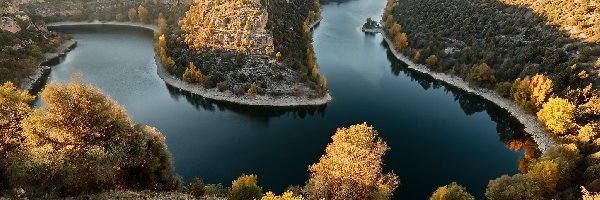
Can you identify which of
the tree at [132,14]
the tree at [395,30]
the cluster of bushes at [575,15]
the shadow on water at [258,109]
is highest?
the cluster of bushes at [575,15]

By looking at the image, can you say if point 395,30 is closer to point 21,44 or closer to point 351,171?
point 351,171

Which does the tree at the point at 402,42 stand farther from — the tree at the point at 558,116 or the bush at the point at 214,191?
the bush at the point at 214,191

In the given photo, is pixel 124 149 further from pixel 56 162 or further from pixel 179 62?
pixel 179 62

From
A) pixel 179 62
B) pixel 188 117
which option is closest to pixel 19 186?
pixel 188 117

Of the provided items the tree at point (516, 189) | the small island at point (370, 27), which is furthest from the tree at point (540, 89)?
the small island at point (370, 27)

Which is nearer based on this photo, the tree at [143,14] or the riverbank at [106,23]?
the riverbank at [106,23]

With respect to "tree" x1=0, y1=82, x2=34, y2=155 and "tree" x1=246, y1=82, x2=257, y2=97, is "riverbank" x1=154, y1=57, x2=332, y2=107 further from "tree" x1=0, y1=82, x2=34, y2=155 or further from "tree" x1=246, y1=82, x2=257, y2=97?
"tree" x1=0, y1=82, x2=34, y2=155

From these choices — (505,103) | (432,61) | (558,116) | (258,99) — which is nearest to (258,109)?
(258,99)

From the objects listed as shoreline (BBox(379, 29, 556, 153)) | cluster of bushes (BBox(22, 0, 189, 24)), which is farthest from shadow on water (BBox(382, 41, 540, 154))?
cluster of bushes (BBox(22, 0, 189, 24))
